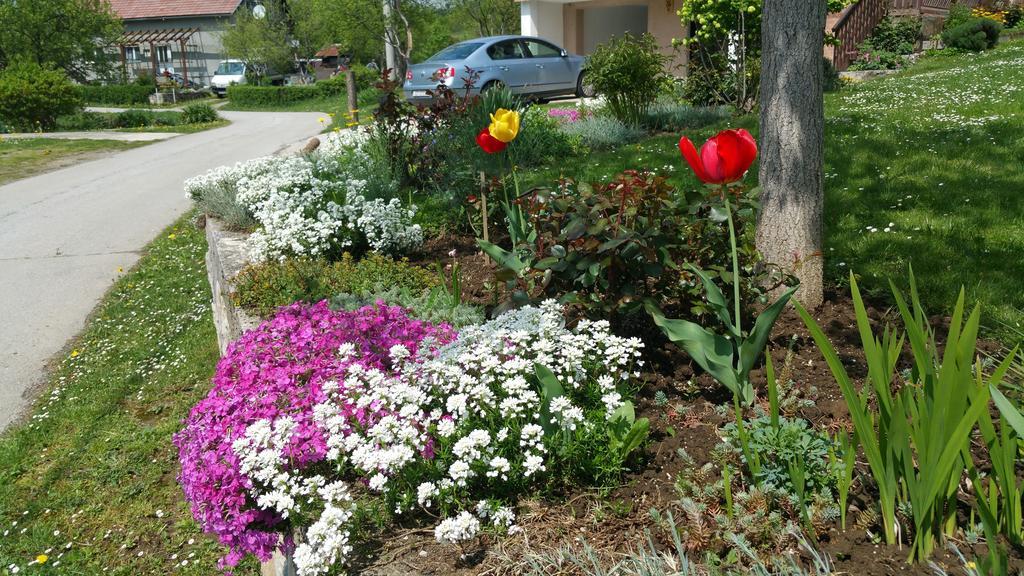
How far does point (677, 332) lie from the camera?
8.87ft

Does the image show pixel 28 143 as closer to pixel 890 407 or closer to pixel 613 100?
pixel 613 100

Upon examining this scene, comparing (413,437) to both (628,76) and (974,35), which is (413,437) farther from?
(974,35)

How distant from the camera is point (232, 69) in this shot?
40.4m

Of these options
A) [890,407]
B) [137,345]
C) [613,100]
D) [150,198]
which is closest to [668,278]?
[890,407]

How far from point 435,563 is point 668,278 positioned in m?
1.70

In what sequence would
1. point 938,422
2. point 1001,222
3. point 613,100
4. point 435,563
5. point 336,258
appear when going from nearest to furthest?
point 938,422, point 435,563, point 1001,222, point 336,258, point 613,100

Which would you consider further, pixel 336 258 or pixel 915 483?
pixel 336 258

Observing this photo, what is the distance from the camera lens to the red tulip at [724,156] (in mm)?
2398

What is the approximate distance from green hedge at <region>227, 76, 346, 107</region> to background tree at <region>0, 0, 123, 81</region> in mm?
5890

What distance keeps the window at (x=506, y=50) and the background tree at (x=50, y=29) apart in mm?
20043

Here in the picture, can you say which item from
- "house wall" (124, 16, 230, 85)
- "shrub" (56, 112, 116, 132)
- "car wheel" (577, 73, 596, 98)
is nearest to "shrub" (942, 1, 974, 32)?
"car wheel" (577, 73, 596, 98)

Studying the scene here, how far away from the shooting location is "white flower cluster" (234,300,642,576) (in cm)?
228

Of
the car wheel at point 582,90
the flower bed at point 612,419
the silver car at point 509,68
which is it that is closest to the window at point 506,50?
the silver car at point 509,68

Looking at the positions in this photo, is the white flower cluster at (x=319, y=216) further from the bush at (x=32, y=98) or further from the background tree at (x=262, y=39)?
the background tree at (x=262, y=39)
